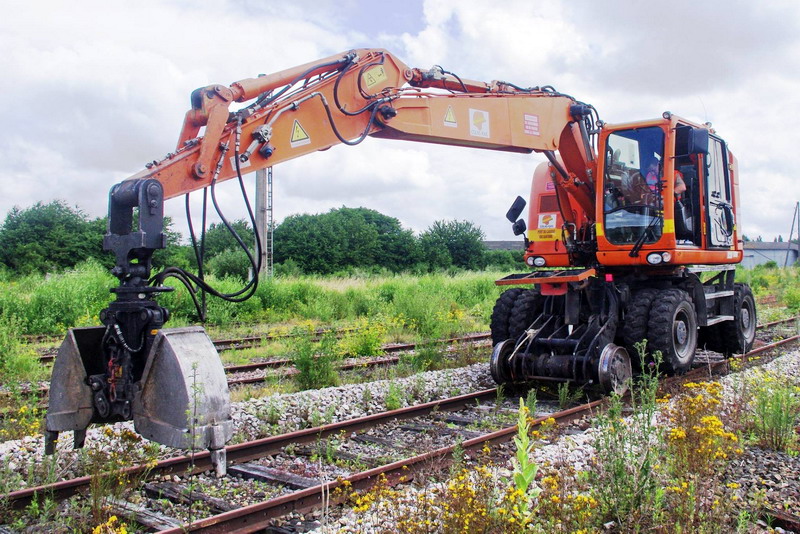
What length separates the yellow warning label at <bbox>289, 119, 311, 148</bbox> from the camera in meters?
6.07

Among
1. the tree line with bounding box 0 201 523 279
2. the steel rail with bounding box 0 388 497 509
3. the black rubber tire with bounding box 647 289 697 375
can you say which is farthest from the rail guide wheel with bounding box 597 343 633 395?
the tree line with bounding box 0 201 523 279

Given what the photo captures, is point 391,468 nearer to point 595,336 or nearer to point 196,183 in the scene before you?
point 196,183

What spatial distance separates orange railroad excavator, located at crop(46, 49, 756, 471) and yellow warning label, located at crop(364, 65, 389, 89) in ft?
0.05

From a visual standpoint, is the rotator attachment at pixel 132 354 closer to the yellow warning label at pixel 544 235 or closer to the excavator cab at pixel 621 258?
the excavator cab at pixel 621 258

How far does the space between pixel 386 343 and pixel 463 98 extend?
7011 mm

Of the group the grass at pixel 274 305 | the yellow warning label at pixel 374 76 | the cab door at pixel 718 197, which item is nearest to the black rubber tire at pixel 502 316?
the cab door at pixel 718 197

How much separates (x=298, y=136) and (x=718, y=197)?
270 inches

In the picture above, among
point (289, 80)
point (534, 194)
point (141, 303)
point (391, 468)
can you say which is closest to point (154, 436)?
point (141, 303)

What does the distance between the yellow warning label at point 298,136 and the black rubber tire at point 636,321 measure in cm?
490

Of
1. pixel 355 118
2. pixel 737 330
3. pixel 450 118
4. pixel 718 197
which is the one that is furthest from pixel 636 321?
pixel 355 118

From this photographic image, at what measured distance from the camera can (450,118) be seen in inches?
305

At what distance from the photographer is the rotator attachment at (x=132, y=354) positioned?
434 centimetres

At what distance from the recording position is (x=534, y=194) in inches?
406

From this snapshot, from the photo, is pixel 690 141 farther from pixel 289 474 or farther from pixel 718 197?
pixel 289 474
